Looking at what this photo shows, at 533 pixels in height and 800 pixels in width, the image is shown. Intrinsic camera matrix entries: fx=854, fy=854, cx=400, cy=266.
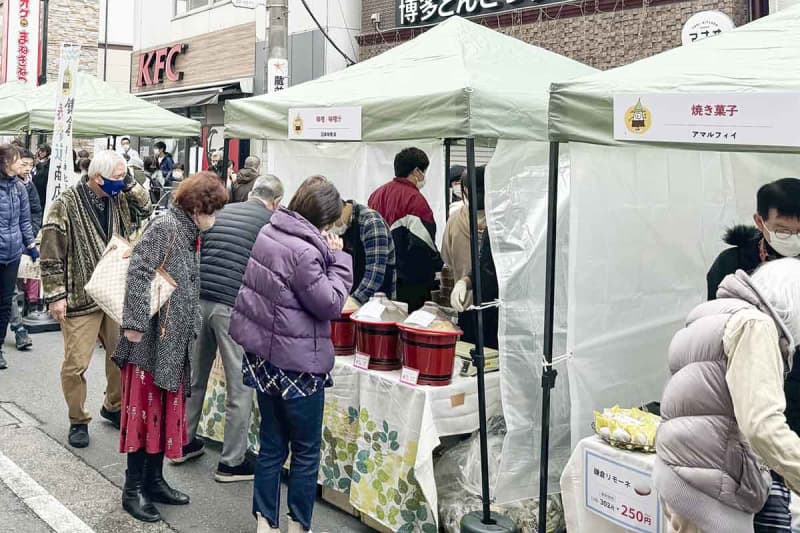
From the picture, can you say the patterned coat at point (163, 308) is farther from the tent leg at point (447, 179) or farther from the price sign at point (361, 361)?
the tent leg at point (447, 179)

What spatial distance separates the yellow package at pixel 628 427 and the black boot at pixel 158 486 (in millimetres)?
2438

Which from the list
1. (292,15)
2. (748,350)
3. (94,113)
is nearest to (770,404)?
(748,350)

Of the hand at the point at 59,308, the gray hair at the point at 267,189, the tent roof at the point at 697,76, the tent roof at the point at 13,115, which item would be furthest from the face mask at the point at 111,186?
the tent roof at the point at 13,115

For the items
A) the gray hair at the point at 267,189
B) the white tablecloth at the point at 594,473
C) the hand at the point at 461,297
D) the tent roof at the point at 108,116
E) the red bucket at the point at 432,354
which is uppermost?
the tent roof at the point at 108,116

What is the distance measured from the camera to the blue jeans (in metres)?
4.02

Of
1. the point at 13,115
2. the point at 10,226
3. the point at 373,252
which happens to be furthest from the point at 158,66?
the point at 373,252

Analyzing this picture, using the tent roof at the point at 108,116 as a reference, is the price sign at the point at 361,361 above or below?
below

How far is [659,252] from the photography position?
4.67 meters

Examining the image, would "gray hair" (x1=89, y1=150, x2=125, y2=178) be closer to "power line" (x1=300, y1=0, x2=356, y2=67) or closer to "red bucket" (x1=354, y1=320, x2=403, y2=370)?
"red bucket" (x1=354, y1=320, x2=403, y2=370)

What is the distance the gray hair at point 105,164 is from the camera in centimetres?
540

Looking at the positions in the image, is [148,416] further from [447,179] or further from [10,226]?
[10,226]

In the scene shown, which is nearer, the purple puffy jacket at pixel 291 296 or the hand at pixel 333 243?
the purple puffy jacket at pixel 291 296

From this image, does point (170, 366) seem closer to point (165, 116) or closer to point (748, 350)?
point (748, 350)

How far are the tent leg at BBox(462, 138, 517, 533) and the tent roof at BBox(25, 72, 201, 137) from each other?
668 centimetres
